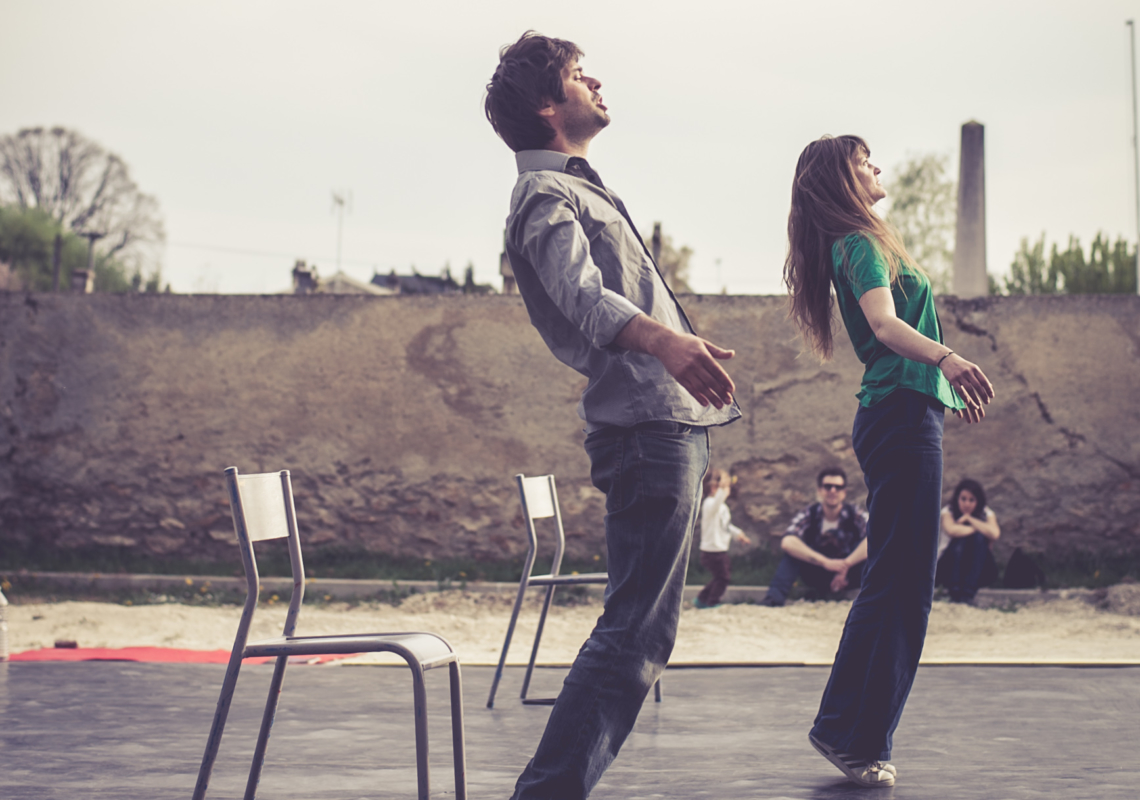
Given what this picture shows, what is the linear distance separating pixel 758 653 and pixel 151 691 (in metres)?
3.03

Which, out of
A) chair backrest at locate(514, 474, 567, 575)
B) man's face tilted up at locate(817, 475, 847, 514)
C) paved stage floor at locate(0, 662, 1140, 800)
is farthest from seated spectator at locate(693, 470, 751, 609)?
chair backrest at locate(514, 474, 567, 575)

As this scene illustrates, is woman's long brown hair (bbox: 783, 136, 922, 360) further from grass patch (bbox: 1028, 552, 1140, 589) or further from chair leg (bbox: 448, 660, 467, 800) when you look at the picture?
grass patch (bbox: 1028, 552, 1140, 589)

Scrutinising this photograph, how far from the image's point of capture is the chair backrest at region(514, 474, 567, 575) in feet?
13.4

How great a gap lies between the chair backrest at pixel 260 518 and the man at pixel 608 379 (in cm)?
69

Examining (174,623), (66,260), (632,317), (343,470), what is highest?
(66,260)

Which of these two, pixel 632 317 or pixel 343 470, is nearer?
pixel 632 317

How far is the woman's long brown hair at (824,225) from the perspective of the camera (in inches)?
112

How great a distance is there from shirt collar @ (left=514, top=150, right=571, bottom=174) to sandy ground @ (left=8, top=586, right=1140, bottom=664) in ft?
11.3

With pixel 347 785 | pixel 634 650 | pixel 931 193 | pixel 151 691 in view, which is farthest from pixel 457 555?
pixel 931 193

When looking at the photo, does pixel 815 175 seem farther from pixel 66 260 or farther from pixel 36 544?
pixel 66 260

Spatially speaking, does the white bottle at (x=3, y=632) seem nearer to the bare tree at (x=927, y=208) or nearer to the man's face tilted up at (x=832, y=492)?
the man's face tilted up at (x=832, y=492)

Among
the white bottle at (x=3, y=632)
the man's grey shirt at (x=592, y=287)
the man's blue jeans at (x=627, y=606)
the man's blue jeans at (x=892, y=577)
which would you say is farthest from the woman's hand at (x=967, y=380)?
the white bottle at (x=3, y=632)

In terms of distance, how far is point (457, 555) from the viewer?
29.0ft

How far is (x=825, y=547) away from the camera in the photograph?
24.2 feet
